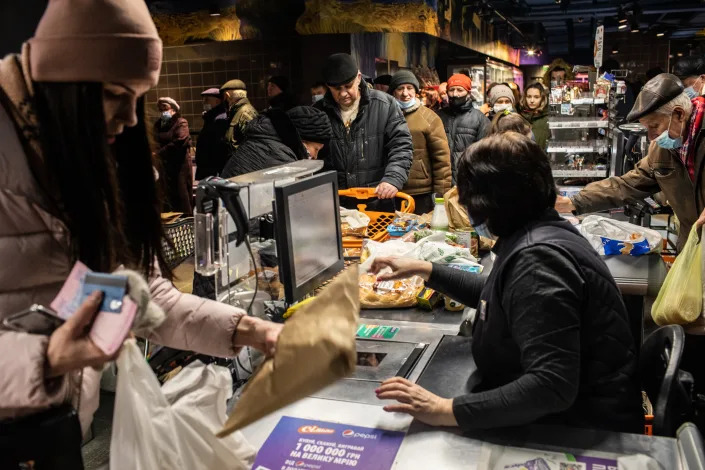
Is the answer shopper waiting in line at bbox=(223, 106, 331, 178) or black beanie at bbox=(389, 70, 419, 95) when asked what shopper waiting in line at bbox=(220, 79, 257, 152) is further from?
shopper waiting in line at bbox=(223, 106, 331, 178)

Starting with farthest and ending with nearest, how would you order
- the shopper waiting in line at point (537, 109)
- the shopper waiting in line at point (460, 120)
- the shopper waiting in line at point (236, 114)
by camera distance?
the shopper waiting in line at point (537, 109)
the shopper waiting in line at point (236, 114)
the shopper waiting in line at point (460, 120)

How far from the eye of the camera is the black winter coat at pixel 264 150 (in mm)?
3730

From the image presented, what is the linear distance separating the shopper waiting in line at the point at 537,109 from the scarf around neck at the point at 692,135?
4016 mm

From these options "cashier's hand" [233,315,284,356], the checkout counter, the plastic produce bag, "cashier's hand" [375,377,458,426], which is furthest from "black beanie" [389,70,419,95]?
"cashier's hand" [233,315,284,356]

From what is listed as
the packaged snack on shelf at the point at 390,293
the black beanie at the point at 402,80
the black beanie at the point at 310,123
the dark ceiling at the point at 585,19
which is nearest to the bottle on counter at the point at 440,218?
the packaged snack on shelf at the point at 390,293

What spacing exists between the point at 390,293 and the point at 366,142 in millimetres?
2403

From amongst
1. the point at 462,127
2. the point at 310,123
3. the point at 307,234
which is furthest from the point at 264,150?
the point at 462,127

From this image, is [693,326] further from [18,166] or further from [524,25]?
[524,25]

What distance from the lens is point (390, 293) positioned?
8.70 feet

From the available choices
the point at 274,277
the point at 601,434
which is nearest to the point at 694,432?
the point at 601,434

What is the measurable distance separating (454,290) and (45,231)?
1536 millimetres

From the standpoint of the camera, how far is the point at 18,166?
1.08 metres

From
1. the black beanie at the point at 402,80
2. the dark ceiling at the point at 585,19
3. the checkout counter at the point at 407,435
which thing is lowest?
the checkout counter at the point at 407,435

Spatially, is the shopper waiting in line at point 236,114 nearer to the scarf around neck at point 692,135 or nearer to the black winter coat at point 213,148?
the black winter coat at point 213,148
